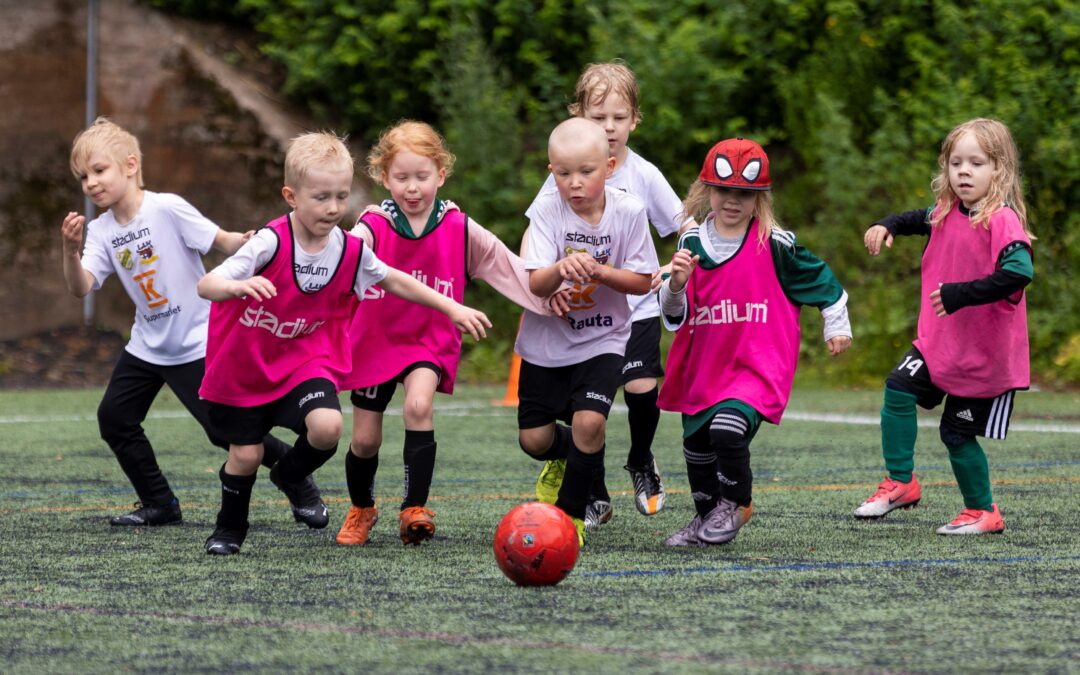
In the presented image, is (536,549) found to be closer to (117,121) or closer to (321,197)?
(321,197)

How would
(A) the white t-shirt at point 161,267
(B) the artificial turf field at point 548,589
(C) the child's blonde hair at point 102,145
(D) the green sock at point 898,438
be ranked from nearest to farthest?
(B) the artificial turf field at point 548,589 → (D) the green sock at point 898,438 → (C) the child's blonde hair at point 102,145 → (A) the white t-shirt at point 161,267

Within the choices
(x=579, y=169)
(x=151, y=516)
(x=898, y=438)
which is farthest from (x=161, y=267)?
(x=898, y=438)

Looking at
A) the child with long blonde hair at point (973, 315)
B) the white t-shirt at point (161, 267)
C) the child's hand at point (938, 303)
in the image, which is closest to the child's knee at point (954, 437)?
the child with long blonde hair at point (973, 315)

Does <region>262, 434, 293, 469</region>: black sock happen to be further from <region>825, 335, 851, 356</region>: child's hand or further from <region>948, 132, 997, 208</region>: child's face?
<region>948, 132, 997, 208</region>: child's face

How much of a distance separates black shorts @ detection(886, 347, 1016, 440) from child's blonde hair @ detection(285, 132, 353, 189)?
236 centimetres

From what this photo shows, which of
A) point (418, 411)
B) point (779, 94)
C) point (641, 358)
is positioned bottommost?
point (418, 411)

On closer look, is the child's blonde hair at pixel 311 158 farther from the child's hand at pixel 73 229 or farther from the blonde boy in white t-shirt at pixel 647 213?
the blonde boy in white t-shirt at pixel 647 213

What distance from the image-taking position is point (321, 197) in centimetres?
558

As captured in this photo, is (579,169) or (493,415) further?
(493,415)

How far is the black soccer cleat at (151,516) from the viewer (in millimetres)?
6598

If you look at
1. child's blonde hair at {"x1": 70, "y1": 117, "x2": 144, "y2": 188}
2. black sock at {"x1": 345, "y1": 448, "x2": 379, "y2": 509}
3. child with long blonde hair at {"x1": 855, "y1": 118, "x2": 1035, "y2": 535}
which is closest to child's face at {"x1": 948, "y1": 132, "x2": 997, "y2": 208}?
child with long blonde hair at {"x1": 855, "y1": 118, "x2": 1035, "y2": 535}

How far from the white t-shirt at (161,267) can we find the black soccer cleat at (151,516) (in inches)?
24.0

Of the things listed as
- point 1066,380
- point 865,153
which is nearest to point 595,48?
point 865,153

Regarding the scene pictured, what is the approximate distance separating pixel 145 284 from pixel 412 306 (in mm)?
1296
